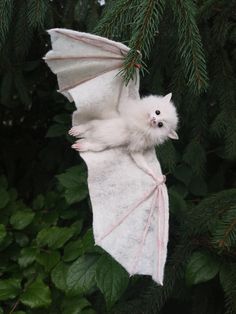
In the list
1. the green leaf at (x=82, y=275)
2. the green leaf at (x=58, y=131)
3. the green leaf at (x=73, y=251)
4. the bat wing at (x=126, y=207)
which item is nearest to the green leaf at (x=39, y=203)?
the green leaf at (x=58, y=131)

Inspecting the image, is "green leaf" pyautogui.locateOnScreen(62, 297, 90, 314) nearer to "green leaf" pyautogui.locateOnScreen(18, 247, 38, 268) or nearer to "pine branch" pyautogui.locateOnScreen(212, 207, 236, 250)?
"green leaf" pyautogui.locateOnScreen(18, 247, 38, 268)

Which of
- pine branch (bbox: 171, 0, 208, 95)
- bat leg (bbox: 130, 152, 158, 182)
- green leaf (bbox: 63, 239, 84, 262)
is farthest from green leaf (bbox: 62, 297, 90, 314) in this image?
pine branch (bbox: 171, 0, 208, 95)

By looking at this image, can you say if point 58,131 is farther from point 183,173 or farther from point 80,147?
point 80,147

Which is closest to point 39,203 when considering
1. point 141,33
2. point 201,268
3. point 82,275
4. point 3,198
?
point 3,198

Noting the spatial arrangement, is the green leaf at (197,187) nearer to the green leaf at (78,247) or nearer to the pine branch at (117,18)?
the green leaf at (78,247)

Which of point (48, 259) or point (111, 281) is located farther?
point (48, 259)
